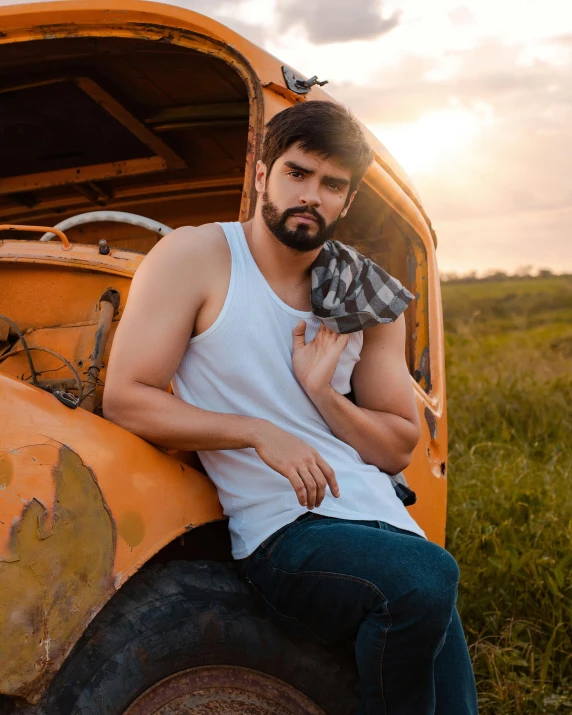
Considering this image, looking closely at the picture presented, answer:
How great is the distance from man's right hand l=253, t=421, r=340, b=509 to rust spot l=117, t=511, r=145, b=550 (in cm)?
32

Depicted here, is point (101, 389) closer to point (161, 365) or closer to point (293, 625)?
point (161, 365)

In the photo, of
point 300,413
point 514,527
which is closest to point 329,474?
point 300,413

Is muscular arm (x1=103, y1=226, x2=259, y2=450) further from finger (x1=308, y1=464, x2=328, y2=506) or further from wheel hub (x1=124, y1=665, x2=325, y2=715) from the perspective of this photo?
wheel hub (x1=124, y1=665, x2=325, y2=715)

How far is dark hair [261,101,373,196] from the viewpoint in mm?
2395

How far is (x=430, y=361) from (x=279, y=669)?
187 cm

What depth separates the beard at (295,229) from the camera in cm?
237

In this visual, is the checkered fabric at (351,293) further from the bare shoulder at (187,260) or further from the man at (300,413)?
the bare shoulder at (187,260)

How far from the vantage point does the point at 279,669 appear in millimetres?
2090

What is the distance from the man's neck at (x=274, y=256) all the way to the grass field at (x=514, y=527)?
5.39ft

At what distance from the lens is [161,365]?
85.2 inches

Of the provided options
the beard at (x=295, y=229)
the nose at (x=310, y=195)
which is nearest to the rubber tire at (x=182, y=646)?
the beard at (x=295, y=229)

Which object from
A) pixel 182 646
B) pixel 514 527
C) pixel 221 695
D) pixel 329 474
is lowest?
pixel 514 527

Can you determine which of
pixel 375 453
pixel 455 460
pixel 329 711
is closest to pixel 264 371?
pixel 375 453

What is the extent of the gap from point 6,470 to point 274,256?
93 cm
